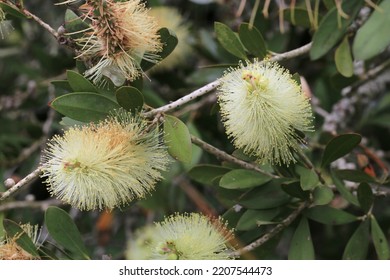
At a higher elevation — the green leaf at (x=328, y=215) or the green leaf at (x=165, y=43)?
the green leaf at (x=165, y=43)

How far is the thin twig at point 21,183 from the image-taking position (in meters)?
1.38

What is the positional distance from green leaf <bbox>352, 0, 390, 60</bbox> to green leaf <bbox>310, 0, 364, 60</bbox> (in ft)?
0.49

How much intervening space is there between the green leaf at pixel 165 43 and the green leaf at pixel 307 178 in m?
0.37

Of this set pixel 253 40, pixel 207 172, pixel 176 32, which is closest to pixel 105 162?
pixel 207 172

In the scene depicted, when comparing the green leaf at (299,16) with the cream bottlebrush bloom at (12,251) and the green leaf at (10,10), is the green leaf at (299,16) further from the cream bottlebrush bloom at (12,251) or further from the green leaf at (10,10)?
the cream bottlebrush bloom at (12,251)

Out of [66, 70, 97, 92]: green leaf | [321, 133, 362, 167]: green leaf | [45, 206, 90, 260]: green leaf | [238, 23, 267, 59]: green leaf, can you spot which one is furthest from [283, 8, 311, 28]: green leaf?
[45, 206, 90, 260]: green leaf

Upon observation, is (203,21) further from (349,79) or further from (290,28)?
(349,79)

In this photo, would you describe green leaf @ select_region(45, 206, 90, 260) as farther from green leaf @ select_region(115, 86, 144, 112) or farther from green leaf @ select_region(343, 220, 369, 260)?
green leaf @ select_region(343, 220, 369, 260)

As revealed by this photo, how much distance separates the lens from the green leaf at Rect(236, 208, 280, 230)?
1.58 m

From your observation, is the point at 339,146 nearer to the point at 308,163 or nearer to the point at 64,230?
the point at 308,163

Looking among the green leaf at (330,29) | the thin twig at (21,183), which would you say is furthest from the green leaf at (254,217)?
the thin twig at (21,183)

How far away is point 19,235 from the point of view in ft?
4.71

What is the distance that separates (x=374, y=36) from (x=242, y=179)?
1.33 ft
